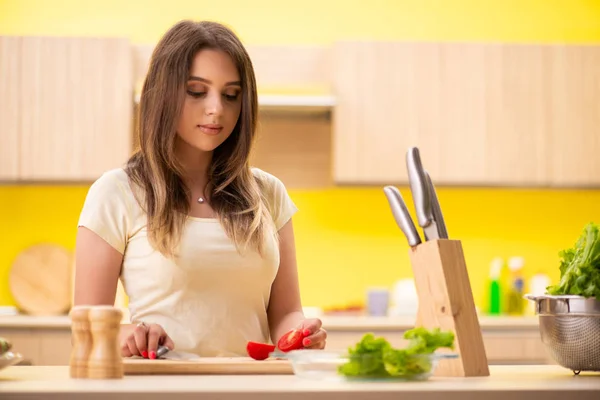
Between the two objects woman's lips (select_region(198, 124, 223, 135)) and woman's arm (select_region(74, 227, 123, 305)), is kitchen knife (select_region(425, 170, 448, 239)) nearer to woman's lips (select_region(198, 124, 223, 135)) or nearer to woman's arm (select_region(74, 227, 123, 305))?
woman's lips (select_region(198, 124, 223, 135))

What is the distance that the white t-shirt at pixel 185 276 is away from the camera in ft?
6.48

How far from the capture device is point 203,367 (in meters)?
1.58

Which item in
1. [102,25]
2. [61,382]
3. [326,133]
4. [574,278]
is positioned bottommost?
[61,382]

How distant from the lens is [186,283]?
6.51 feet

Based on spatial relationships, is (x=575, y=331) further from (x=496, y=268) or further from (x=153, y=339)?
(x=496, y=268)

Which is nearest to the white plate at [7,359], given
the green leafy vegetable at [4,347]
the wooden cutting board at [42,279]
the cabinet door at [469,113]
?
the green leafy vegetable at [4,347]

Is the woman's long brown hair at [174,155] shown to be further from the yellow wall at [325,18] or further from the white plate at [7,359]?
the yellow wall at [325,18]

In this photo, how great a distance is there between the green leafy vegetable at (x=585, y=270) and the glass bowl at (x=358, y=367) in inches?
13.3

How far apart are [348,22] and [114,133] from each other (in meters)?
1.47

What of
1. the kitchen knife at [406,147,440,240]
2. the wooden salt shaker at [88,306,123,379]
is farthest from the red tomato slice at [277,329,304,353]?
the wooden salt shaker at [88,306,123,379]

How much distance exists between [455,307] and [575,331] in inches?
8.8

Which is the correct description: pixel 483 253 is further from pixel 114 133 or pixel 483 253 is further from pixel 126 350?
pixel 126 350

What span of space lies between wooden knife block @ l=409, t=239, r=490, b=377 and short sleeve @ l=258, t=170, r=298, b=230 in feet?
2.32

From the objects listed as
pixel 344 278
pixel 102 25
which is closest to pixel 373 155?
pixel 344 278
